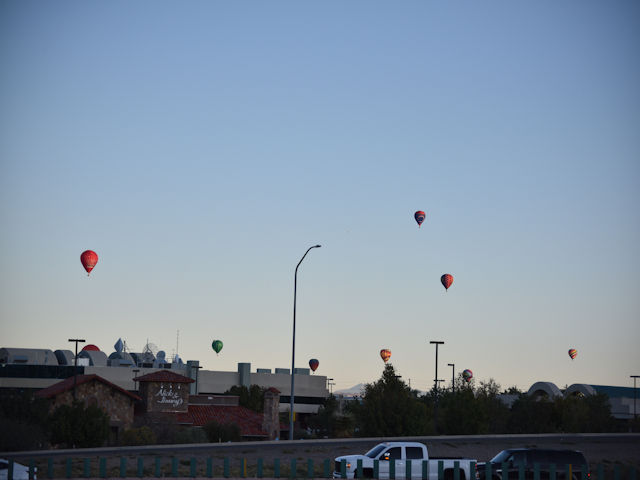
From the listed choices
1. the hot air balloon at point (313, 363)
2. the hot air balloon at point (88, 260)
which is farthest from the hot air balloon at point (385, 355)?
the hot air balloon at point (88, 260)

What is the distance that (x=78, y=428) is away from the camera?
194 ft

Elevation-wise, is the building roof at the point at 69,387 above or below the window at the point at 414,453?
above

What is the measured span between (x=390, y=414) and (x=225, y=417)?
99.0ft

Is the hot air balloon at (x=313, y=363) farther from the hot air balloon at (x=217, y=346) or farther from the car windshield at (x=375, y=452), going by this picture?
the car windshield at (x=375, y=452)

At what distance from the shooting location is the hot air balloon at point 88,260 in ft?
269

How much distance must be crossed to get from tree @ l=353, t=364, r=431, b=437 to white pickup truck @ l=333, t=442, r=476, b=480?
97.8 feet

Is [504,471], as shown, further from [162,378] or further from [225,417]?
[225,417]

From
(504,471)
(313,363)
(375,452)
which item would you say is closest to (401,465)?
(375,452)

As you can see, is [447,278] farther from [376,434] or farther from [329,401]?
[329,401]

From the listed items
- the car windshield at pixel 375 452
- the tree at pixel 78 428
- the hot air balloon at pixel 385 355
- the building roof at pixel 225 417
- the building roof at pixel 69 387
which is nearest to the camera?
the car windshield at pixel 375 452

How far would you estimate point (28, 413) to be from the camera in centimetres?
6169

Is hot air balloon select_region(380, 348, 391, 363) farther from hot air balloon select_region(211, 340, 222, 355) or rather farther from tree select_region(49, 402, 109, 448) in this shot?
tree select_region(49, 402, 109, 448)

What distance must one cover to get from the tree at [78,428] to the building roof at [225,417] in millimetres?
22375

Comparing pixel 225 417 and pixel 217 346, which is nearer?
pixel 225 417
